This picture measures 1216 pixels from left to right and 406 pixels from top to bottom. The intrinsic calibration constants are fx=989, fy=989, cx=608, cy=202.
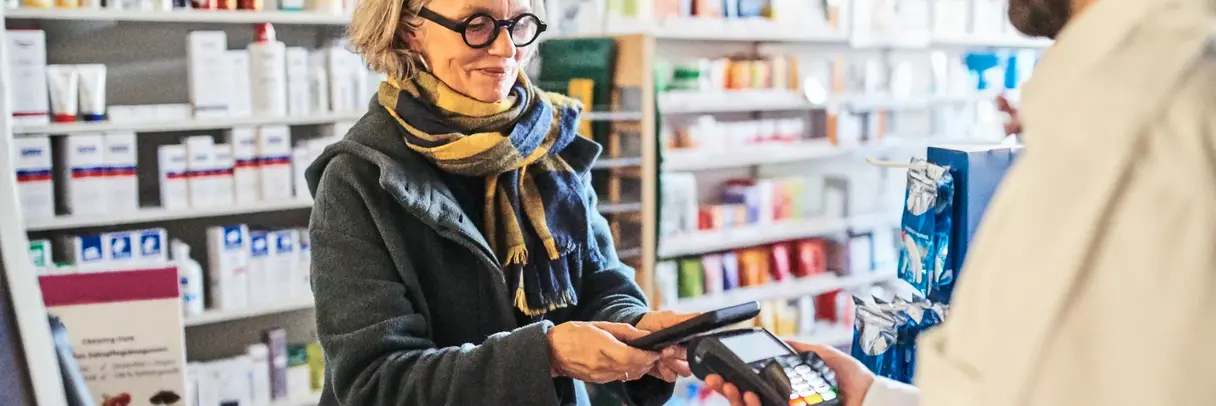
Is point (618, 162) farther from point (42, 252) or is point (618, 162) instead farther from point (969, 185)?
point (969, 185)

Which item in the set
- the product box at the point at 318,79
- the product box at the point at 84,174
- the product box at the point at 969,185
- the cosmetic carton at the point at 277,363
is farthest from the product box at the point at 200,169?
the product box at the point at 969,185

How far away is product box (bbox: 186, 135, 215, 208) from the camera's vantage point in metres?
2.92

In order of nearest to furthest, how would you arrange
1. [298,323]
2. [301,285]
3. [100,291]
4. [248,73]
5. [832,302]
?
[100,291] < [248,73] < [301,285] < [298,323] < [832,302]

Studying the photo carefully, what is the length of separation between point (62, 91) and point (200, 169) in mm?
421

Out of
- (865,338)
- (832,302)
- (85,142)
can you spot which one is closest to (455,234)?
(865,338)

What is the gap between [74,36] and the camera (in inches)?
118

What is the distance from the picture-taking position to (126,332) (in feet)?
5.25

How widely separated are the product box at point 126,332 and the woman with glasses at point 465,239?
0.36 meters

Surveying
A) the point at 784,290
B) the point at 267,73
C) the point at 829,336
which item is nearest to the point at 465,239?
the point at 267,73

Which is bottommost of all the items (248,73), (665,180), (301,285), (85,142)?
(301,285)

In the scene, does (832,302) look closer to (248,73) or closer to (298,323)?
(298,323)

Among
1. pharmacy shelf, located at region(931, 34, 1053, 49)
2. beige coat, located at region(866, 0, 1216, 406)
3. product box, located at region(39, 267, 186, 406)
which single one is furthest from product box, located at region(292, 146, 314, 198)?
pharmacy shelf, located at region(931, 34, 1053, 49)

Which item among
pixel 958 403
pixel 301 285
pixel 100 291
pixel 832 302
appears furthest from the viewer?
pixel 832 302

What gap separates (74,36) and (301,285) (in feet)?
3.33
